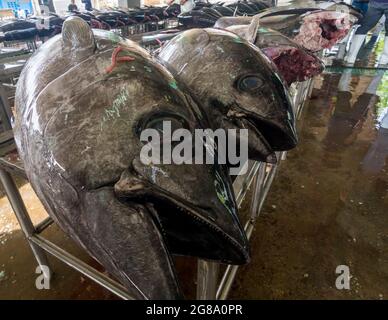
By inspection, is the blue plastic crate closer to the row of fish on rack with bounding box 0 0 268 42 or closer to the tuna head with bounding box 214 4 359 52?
the row of fish on rack with bounding box 0 0 268 42

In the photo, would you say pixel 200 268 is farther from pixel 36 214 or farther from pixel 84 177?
pixel 36 214

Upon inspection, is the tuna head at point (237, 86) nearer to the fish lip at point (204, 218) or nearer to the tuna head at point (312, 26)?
the fish lip at point (204, 218)

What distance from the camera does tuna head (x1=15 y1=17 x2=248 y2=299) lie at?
499mm

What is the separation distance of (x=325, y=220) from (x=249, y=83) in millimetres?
1899

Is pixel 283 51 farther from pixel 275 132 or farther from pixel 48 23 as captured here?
pixel 48 23

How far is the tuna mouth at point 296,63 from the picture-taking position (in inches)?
52.6

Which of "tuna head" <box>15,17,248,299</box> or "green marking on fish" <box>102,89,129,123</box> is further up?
"green marking on fish" <box>102,89,129,123</box>

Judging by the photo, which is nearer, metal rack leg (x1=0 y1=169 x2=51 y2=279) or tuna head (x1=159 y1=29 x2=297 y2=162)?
tuna head (x1=159 y1=29 x2=297 y2=162)

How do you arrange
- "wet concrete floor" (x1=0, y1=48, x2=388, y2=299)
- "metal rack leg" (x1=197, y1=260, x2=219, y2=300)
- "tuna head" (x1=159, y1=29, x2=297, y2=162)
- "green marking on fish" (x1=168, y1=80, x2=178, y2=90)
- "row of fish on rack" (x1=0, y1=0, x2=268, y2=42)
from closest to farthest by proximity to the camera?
1. "green marking on fish" (x1=168, y1=80, x2=178, y2=90)
2. "tuna head" (x1=159, y1=29, x2=297, y2=162)
3. "metal rack leg" (x1=197, y1=260, x2=219, y2=300)
4. "wet concrete floor" (x1=0, y1=48, x2=388, y2=299)
5. "row of fish on rack" (x1=0, y1=0, x2=268, y2=42)

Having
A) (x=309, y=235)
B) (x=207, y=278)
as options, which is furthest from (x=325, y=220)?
(x=207, y=278)

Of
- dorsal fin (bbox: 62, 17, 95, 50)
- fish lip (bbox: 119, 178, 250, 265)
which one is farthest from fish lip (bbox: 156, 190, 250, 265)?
dorsal fin (bbox: 62, 17, 95, 50)

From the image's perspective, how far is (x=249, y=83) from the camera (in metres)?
0.81

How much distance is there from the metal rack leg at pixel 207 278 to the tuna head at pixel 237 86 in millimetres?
395

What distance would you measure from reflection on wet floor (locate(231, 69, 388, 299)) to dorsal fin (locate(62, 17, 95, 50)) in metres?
1.64
